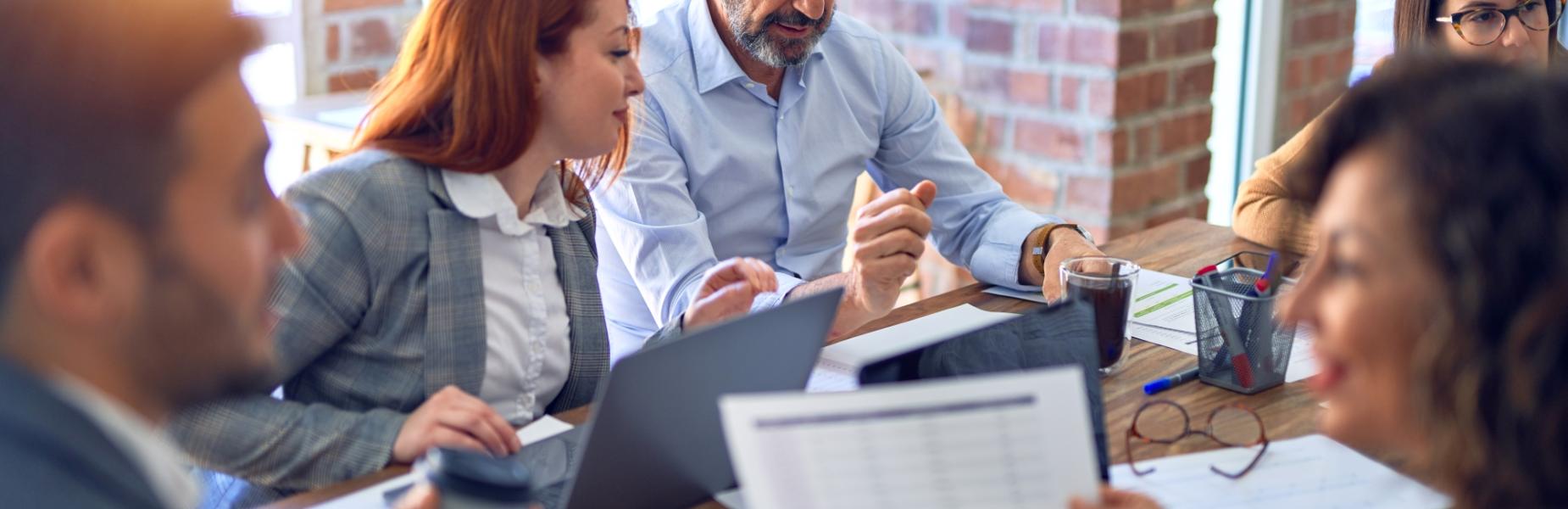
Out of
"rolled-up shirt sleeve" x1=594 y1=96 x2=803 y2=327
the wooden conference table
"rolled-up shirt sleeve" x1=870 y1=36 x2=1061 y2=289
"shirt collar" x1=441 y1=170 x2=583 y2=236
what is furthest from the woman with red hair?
"rolled-up shirt sleeve" x1=870 y1=36 x2=1061 y2=289

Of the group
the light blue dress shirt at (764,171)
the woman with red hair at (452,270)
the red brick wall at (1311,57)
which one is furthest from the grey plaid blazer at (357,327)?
the red brick wall at (1311,57)

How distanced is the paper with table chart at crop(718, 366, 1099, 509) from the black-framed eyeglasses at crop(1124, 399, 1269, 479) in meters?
0.36

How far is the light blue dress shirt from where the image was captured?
1.85 meters

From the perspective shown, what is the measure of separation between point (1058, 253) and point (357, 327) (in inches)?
34.7

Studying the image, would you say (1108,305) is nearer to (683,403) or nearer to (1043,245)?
(1043,245)

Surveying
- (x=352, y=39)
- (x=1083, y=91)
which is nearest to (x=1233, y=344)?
(x=1083, y=91)

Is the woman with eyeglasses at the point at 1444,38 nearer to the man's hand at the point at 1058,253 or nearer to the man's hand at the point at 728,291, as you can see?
the man's hand at the point at 1058,253

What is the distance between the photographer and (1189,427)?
1.26 metres

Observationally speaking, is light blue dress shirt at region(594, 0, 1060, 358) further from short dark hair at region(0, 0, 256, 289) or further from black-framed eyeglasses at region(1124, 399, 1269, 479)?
short dark hair at region(0, 0, 256, 289)

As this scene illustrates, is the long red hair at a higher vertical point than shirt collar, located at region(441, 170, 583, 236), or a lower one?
higher

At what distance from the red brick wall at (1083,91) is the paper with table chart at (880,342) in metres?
1.01

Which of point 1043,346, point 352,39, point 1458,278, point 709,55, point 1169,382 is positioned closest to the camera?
point 1458,278

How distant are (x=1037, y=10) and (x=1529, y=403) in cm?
194

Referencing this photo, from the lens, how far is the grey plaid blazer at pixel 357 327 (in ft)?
4.02
